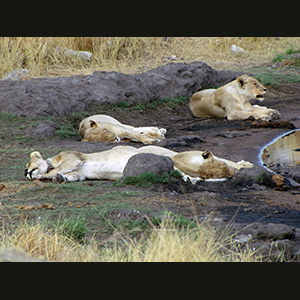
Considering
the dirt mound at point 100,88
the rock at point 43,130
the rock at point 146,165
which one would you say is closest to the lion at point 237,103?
the dirt mound at point 100,88

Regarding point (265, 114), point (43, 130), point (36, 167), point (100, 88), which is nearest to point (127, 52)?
point (100, 88)

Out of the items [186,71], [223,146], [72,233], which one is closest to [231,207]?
[72,233]

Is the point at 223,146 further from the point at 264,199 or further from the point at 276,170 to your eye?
the point at 264,199

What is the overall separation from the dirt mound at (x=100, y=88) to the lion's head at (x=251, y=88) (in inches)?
98.0

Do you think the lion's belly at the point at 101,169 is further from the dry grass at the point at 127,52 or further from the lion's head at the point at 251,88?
the dry grass at the point at 127,52

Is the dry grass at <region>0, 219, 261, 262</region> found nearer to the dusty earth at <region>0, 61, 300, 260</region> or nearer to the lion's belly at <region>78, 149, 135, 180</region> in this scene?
the dusty earth at <region>0, 61, 300, 260</region>

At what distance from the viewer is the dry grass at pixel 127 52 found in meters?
18.6

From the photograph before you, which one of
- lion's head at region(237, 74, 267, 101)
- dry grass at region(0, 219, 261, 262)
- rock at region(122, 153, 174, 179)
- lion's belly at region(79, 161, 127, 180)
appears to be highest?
dry grass at region(0, 219, 261, 262)

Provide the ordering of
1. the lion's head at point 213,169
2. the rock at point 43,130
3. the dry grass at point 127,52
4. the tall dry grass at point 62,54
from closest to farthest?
the lion's head at point 213,169 < the rock at point 43,130 < the tall dry grass at point 62,54 < the dry grass at point 127,52

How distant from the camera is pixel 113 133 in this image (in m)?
12.1

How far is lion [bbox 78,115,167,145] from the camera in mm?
12008

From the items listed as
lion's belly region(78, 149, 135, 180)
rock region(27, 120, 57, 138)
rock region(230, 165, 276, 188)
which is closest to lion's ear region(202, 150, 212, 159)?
rock region(230, 165, 276, 188)

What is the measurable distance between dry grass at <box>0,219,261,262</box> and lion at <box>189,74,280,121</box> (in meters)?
9.17

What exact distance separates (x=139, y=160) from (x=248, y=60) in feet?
46.5
